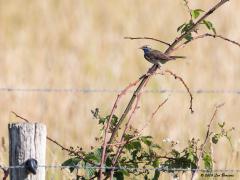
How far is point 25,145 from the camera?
421 centimetres

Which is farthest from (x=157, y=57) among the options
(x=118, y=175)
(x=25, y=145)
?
(x=25, y=145)

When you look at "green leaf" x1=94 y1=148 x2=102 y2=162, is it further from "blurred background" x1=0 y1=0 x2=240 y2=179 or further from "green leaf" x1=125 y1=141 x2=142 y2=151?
"blurred background" x1=0 y1=0 x2=240 y2=179

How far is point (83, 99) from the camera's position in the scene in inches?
340

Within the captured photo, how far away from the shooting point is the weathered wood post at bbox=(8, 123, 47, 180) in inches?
166

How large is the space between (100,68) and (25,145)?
578 centimetres

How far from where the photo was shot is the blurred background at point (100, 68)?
25.0 ft

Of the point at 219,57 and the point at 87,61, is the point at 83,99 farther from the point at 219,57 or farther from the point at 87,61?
the point at 219,57

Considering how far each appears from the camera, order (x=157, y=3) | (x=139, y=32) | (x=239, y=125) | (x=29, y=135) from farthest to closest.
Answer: (x=157, y=3) < (x=139, y=32) < (x=239, y=125) < (x=29, y=135)

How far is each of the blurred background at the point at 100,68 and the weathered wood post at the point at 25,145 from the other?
1.65 meters

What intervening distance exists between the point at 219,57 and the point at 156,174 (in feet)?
18.4

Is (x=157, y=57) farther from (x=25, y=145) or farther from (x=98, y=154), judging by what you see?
(x=25, y=145)

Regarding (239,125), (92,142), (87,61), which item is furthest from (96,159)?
(87,61)

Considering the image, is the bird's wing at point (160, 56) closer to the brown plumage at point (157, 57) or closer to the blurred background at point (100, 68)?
the brown plumage at point (157, 57)

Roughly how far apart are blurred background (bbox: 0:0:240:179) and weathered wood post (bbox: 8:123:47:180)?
1653mm
